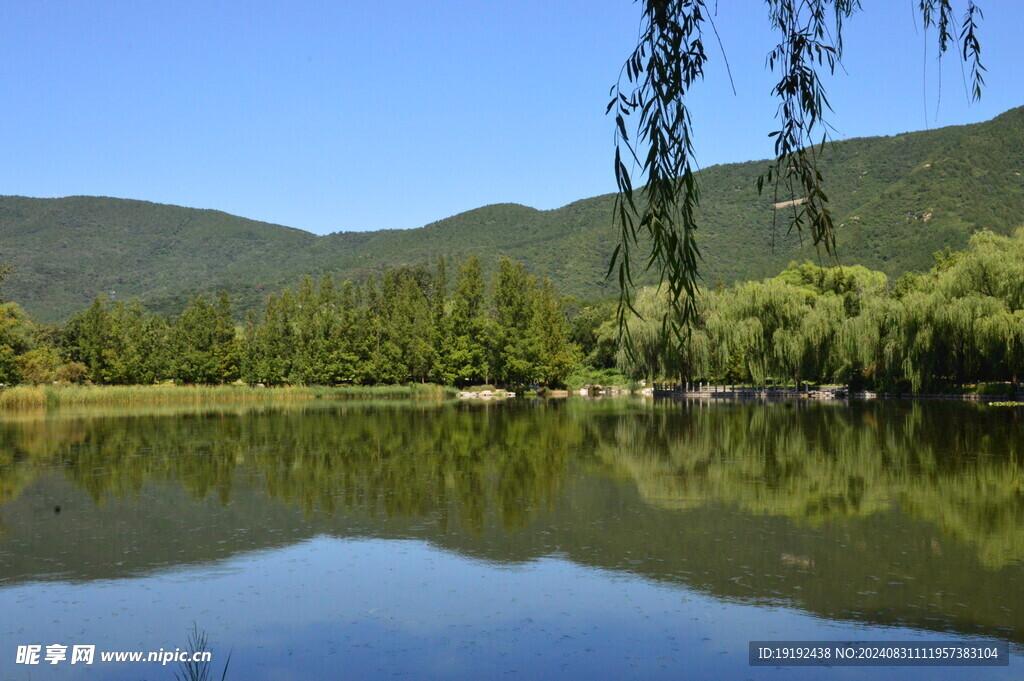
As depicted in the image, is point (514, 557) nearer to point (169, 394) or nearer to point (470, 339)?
point (169, 394)

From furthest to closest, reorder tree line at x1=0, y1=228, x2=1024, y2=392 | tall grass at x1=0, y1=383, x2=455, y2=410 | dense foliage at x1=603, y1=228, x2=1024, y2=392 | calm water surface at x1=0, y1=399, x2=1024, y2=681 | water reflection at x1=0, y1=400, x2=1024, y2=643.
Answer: tree line at x1=0, y1=228, x2=1024, y2=392
tall grass at x1=0, y1=383, x2=455, y2=410
dense foliage at x1=603, y1=228, x2=1024, y2=392
water reflection at x1=0, y1=400, x2=1024, y2=643
calm water surface at x1=0, y1=399, x2=1024, y2=681

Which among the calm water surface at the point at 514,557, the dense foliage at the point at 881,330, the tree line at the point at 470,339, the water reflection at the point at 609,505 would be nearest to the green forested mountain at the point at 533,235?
the tree line at the point at 470,339

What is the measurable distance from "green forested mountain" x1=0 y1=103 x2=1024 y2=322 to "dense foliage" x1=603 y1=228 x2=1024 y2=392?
41.2 m

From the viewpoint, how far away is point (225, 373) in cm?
6756

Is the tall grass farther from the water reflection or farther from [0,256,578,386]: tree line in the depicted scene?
the water reflection

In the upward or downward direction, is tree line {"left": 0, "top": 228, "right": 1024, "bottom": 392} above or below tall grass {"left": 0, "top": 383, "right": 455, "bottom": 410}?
above

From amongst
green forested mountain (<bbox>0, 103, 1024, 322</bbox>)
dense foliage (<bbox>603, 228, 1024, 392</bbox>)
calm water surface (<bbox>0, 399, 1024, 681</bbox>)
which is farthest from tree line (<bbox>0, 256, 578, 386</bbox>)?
calm water surface (<bbox>0, 399, 1024, 681</bbox>)

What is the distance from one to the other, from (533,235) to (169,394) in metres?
107

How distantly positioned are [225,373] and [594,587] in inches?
2480

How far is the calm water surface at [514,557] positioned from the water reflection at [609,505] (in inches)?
2.2

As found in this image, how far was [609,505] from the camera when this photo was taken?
13477 mm

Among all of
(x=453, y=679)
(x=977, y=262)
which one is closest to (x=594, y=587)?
(x=453, y=679)

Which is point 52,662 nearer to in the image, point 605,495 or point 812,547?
point 812,547

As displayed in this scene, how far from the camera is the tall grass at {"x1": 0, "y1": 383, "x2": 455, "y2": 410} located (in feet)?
152
